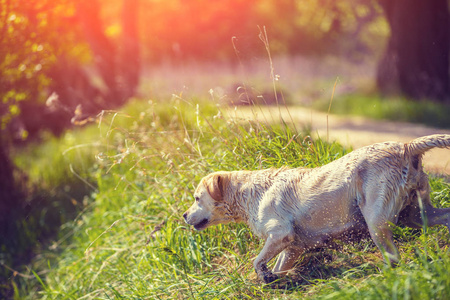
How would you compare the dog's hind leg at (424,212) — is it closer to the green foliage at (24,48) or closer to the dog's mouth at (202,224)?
the dog's mouth at (202,224)

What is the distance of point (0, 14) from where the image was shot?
8.51 meters

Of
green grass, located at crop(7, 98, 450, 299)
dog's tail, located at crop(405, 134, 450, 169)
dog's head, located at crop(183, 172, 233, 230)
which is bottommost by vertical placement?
green grass, located at crop(7, 98, 450, 299)

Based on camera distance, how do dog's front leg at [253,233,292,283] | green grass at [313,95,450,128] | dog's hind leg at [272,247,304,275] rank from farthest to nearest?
green grass at [313,95,450,128] < dog's hind leg at [272,247,304,275] < dog's front leg at [253,233,292,283]

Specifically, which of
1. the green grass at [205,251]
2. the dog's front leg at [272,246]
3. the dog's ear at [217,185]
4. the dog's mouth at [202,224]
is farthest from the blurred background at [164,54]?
the dog's front leg at [272,246]

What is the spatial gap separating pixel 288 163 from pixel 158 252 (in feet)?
5.78

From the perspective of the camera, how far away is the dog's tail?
357cm

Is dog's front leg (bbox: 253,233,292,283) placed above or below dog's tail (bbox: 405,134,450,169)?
below

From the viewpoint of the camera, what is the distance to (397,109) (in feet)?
39.2

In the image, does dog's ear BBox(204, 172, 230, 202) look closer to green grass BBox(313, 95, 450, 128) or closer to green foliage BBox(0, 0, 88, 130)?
green foliage BBox(0, 0, 88, 130)

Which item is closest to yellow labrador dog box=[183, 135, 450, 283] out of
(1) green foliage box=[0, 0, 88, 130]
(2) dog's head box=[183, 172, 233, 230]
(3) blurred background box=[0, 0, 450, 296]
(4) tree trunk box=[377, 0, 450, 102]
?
(2) dog's head box=[183, 172, 233, 230]

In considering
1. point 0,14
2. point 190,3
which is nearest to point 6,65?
point 0,14

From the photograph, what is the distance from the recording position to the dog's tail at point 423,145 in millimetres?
3574

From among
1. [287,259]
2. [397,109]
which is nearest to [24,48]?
[287,259]

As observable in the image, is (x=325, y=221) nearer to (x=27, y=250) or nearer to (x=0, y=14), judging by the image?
(x=27, y=250)
